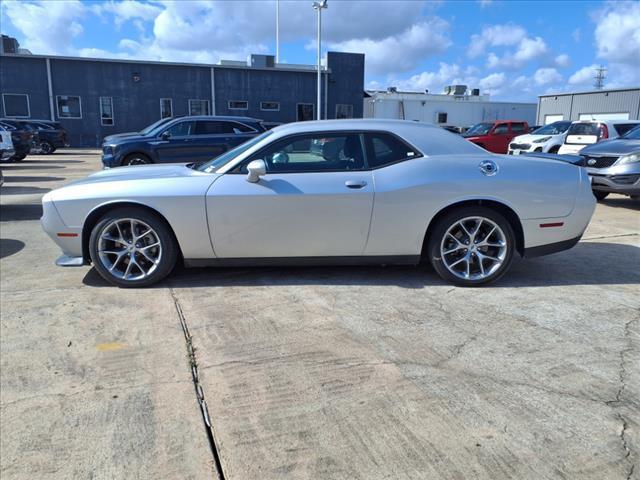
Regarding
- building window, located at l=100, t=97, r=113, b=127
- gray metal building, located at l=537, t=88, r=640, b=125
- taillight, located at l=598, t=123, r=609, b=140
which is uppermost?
gray metal building, located at l=537, t=88, r=640, b=125

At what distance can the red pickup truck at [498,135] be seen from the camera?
66.8ft

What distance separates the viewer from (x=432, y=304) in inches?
159

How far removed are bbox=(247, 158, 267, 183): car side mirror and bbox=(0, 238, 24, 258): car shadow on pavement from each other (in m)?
3.33

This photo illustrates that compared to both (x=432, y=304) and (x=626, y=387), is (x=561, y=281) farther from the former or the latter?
(x=626, y=387)

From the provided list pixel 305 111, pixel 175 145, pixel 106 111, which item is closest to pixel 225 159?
pixel 175 145

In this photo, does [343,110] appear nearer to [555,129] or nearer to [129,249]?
[555,129]

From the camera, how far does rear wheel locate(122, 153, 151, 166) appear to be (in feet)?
37.9

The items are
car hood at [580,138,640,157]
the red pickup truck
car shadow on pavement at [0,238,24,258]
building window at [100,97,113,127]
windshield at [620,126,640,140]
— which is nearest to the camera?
car shadow on pavement at [0,238,24,258]

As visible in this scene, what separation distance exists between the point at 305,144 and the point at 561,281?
2.65 meters

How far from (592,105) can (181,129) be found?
110ft

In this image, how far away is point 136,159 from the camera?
458 inches

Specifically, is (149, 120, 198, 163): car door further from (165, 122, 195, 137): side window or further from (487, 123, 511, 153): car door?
(487, 123, 511, 153): car door

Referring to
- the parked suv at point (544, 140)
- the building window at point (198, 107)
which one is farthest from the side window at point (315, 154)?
the building window at point (198, 107)

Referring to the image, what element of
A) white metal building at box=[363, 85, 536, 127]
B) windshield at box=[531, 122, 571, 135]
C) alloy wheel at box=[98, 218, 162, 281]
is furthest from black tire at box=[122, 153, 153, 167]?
white metal building at box=[363, 85, 536, 127]
